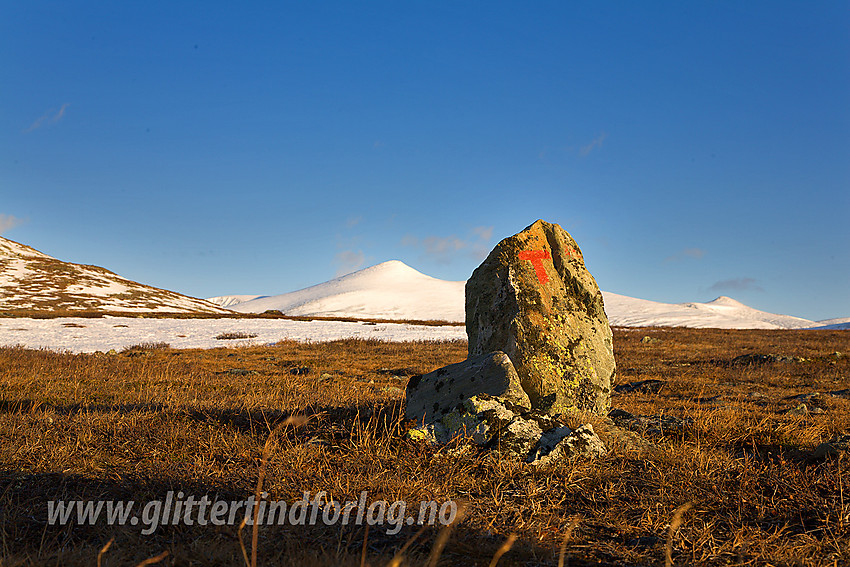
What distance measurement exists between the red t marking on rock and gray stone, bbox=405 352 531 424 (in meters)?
1.96

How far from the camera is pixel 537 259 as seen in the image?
787cm

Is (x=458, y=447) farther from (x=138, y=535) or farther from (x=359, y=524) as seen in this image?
(x=138, y=535)

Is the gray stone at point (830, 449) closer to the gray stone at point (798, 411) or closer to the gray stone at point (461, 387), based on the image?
the gray stone at point (461, 387)

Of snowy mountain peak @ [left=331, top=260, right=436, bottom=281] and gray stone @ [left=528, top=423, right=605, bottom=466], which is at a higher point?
snowy mountain peak @ [left=331, top=260, right=436, bottom=281]

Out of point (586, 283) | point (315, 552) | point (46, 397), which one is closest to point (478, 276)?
point (586, 283)

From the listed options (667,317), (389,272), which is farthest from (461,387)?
(389,272)

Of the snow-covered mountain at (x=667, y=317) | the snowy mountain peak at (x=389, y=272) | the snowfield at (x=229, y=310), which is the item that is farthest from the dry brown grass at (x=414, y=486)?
the snowy mountain peak at (x=389, y=272)

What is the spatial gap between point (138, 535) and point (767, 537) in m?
4.71

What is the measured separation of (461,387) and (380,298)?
13167cm

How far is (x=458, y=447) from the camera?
5016mm

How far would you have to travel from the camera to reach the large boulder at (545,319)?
693 centimetres

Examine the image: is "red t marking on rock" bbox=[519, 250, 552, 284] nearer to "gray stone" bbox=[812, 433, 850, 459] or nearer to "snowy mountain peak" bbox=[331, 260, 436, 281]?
"gray stone" bbox=[812, 433, 850, 459]

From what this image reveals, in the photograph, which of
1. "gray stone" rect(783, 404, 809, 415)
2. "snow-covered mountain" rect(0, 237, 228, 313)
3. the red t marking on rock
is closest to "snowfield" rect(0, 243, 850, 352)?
"snow-covered mountain" rect(0, 237, 228, 313)

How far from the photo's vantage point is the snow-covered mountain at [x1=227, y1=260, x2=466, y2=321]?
116 m
